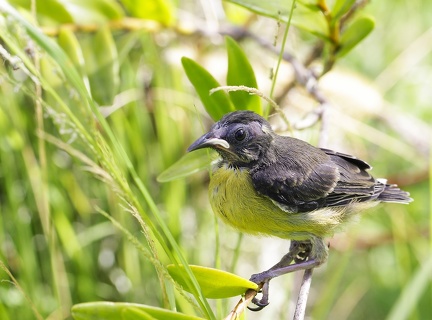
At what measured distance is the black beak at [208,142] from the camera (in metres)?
1.58

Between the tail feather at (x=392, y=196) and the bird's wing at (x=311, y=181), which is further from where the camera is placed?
the tail feather at (x=392, y=196)

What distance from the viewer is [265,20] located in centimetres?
299

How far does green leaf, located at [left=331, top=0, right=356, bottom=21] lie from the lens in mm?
1659

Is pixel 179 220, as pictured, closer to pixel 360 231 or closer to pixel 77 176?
pixel 77 176

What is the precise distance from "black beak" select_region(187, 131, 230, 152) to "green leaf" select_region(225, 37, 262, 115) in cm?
11

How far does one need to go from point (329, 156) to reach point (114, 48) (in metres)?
0.73

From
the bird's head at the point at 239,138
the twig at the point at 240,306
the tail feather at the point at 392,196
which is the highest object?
the tail feather at the point at 392,196

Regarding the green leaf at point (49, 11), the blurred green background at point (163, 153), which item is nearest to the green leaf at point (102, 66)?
the blurred green background at point (163, 153)

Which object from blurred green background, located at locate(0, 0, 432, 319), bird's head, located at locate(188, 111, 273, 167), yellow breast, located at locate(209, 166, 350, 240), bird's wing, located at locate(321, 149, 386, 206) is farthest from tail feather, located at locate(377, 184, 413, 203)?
bird's head, located at locate(188, 111, 273, 167)

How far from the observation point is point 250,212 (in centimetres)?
176

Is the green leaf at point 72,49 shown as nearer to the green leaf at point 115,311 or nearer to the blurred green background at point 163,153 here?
the blurred green background at point 163,153

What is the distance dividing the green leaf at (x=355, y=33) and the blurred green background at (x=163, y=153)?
245 millimetres

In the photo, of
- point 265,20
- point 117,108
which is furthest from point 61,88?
point 265,20

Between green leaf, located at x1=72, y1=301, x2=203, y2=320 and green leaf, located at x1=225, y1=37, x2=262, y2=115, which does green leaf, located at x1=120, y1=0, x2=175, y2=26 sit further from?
green leaf, located at x1=72, y1=301, x2=203, y2=320
